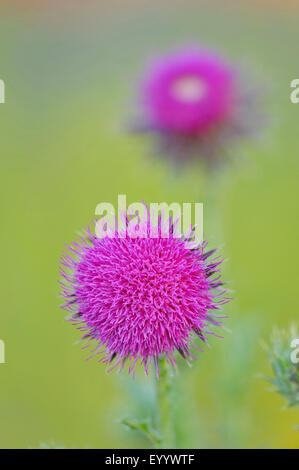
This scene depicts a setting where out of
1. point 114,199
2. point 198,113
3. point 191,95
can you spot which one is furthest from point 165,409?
point 114,199

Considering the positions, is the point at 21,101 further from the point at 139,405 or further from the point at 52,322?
the point at 139,405

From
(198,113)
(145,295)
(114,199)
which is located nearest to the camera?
(145,295)

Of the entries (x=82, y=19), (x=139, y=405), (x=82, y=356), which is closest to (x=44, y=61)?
(x=82, y=19)

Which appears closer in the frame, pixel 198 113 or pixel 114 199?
pixel 198 113

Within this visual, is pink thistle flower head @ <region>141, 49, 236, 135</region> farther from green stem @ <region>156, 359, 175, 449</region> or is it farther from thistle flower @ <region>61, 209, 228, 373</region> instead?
green stem @ <region>156, 359, 175, 449</region>

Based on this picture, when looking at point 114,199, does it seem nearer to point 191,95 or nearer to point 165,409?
point 191,95

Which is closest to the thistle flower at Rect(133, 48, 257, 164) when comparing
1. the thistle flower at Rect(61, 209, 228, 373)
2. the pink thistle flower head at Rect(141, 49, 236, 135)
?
the pink thistle flower head at Rect(141, 49, 236, 135)

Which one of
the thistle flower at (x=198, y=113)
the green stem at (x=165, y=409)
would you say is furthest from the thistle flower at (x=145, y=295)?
the thistle flower at (x=198, y=113)
